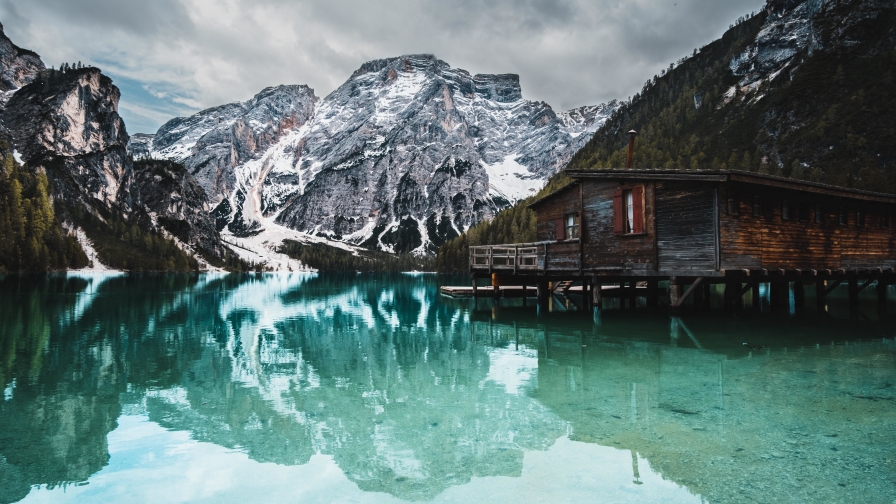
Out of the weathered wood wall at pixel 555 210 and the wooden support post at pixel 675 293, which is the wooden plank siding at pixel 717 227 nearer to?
the weathered wood wall at pixel 555 210

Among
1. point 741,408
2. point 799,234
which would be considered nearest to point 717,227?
point 799,234

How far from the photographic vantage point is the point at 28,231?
115125 millimetres

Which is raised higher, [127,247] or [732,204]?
[127,247]

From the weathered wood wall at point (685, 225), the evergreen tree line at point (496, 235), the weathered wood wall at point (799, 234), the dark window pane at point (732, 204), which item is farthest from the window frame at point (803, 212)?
the evergreen tree line at point (496, 235)

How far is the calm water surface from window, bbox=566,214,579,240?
1207 centimetres

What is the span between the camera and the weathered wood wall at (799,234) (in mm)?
24141

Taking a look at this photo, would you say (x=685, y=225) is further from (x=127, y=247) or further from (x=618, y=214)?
(x=127, y=247)

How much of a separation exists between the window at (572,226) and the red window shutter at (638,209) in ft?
15.8

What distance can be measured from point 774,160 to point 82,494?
140 metres

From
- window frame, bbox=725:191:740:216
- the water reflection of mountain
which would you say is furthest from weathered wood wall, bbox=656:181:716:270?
the water reflection of mountain

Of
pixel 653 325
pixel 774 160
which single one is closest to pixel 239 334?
pixel 653 325

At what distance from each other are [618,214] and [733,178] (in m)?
6.20

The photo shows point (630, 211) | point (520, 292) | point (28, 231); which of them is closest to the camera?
Answer: point (630, 211)

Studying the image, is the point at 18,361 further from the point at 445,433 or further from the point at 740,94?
the point at 740,94
